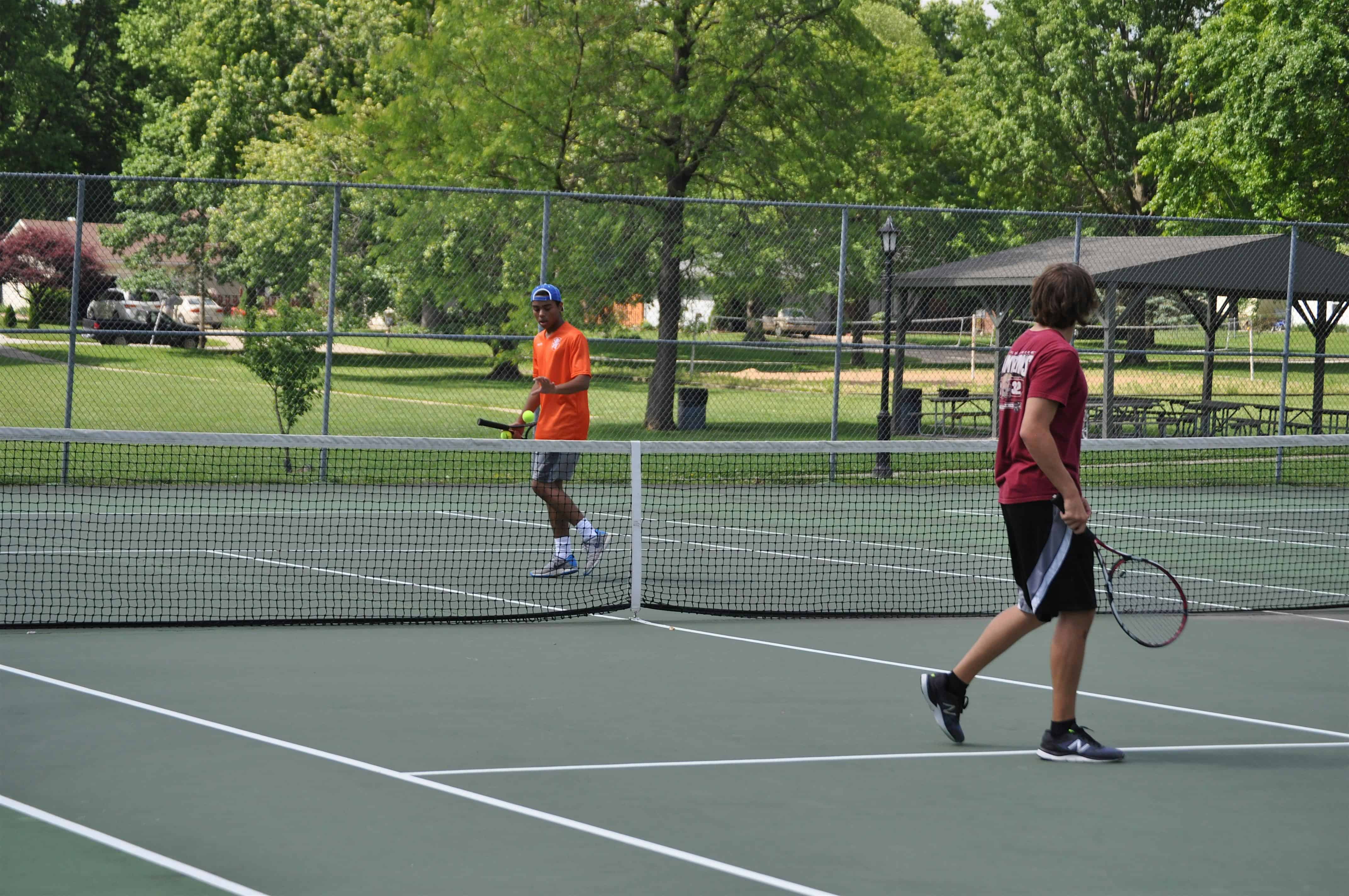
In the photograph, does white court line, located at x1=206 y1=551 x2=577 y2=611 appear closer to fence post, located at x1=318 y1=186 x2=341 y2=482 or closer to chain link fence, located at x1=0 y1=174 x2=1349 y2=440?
fence post, located at x1=318 y1=186 x2=341 y2=482

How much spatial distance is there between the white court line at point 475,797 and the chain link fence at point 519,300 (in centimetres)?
889

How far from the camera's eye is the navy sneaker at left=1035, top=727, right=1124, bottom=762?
5539 mm

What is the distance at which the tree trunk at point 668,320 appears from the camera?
18.7 meters

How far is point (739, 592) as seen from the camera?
31.3 ft

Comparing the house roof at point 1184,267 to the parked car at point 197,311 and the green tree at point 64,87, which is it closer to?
the parked car at point 197,311

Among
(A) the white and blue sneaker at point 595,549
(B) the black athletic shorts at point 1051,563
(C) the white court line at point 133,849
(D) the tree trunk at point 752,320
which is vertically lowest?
(C) the white court line at point 133,849

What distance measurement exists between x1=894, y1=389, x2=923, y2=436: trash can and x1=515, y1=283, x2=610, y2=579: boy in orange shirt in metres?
12.3

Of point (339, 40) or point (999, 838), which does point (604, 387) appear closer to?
point (999, 838)

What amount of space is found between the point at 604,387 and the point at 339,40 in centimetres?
2314

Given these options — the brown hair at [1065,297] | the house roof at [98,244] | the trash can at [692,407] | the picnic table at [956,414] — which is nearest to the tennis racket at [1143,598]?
the brown hair at [1065,297]

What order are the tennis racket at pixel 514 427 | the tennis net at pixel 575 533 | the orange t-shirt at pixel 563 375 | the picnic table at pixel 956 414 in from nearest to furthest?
the tennis net at pixel 575 533, the tennis racket at pixel 514 427, the orange t-shirt at pixel 563 375, the picnic table at pixel 956 414

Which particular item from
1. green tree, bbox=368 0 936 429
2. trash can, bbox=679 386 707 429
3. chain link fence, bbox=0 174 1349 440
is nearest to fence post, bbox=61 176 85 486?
chain link fence, bbox=0 174 1349 440

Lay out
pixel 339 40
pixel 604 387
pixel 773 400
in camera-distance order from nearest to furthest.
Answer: pixel 604 387 → pixel 773 400 → pixel 339 40

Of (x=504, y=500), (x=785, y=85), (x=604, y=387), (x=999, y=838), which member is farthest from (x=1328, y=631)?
(x=785, y=85)
